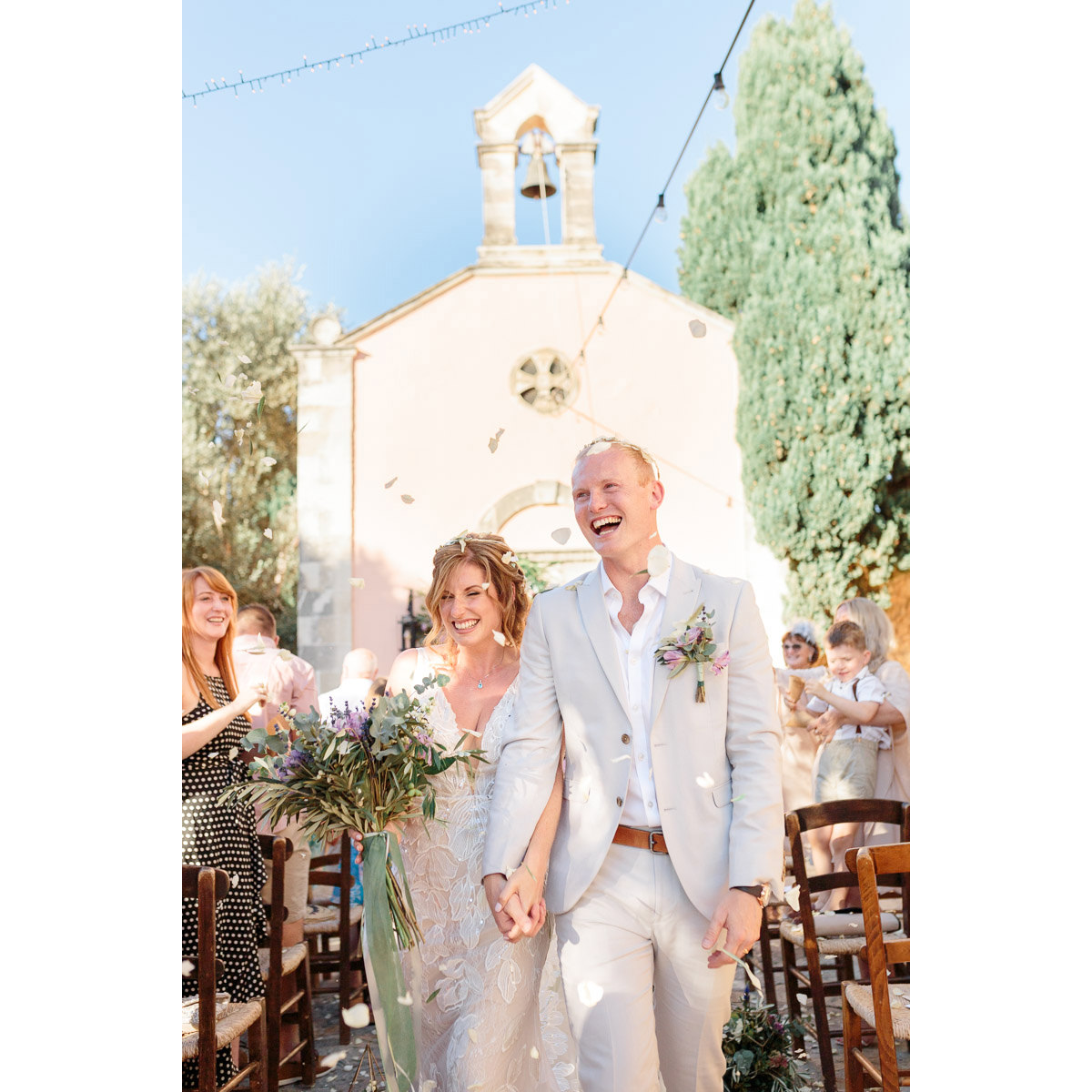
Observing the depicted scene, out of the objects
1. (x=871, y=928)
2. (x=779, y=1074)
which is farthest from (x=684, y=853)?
(x=779, y=1074)

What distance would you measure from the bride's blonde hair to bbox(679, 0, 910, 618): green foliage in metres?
10.1

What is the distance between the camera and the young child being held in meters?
5.66

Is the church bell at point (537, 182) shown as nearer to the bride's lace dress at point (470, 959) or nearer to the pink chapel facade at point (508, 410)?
the pink chapel facade at point (508, 410)

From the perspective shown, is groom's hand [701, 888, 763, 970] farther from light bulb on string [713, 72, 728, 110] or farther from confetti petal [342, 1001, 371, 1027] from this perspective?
light bulb on string [713, 72, 728, 110]

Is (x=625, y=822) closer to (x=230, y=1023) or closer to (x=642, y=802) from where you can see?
(x=642, y=802)

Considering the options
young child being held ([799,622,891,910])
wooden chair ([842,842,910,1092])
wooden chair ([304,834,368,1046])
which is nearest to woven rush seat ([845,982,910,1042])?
wooden chair ([842,842,910,1092])

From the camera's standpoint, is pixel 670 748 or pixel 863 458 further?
pixel 863 458

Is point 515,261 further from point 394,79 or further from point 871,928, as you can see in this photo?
point 871,928

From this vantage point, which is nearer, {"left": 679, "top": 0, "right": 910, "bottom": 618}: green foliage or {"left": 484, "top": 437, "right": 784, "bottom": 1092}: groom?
{"left": 484, "top": 437, "right": 784, "bottom": 1092}: groom

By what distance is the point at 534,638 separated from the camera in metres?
3.09

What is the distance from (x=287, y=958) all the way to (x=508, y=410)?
10081 mm
